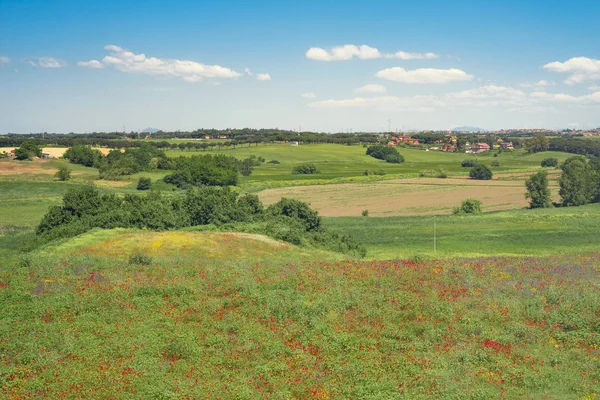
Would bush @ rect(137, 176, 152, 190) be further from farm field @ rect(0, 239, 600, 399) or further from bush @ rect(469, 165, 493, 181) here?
bush @ rect(469, 165, 493, 181)

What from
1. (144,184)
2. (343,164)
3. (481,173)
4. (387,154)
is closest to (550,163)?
(481,173)

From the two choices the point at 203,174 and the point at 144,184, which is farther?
the point at 203,174

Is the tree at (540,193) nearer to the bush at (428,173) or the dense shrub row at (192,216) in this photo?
the bush at (428,173)

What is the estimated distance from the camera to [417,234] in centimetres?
6256

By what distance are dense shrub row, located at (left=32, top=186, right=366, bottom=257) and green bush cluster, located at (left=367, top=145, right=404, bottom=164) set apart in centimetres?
12328

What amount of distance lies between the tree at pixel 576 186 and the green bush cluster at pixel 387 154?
283 feet

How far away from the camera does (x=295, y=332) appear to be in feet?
71.1

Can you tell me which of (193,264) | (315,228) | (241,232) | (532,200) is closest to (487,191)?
(532,200)

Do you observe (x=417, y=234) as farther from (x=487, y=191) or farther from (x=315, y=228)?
(x=487, y=191)

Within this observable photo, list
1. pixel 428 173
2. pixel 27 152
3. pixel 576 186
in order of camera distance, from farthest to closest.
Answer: pixel 27 152, pixel 428 173, pixel 576 186

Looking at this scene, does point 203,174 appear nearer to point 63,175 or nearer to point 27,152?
point 63,175

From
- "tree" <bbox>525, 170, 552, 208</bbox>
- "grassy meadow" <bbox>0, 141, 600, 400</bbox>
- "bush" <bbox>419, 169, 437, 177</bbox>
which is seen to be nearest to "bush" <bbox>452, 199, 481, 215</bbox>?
"tree" <bbox>525, 170, 552, 208</bbox>

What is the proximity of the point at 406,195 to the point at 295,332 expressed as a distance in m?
84.7

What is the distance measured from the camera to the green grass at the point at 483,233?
50.8 m
